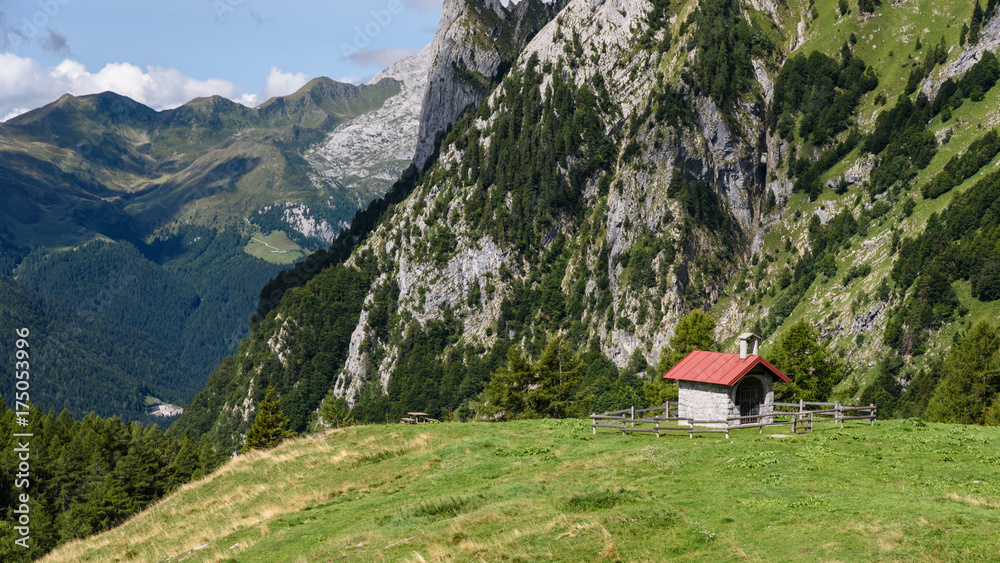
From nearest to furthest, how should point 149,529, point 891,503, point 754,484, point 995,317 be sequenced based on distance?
point 891,503 → point 754,484 → point 149,529 → point 995,317

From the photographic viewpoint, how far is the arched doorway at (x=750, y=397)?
5150 cm

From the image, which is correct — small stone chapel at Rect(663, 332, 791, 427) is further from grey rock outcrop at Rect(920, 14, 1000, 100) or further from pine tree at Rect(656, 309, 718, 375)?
grey rock outcrop at Rect(920, 14, 1000, 100)

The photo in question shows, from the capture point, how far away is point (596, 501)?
1204 inches

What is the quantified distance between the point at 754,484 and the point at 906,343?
105 meters

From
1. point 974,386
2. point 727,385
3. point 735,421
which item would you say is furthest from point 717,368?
point 974,386

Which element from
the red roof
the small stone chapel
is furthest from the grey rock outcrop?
the red roof

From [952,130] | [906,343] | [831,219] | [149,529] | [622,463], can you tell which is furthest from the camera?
[831,219]

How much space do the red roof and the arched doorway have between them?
54.5 inches

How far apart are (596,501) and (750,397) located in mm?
25633

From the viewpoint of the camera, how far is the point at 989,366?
73000 mm

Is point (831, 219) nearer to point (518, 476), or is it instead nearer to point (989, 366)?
point (989, 366)

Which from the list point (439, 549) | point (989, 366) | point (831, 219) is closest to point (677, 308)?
point (831, 219)

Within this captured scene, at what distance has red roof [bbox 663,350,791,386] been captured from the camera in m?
50.2

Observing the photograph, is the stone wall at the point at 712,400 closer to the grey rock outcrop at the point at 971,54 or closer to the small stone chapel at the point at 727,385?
the small stone chapel at the point at 727,385
